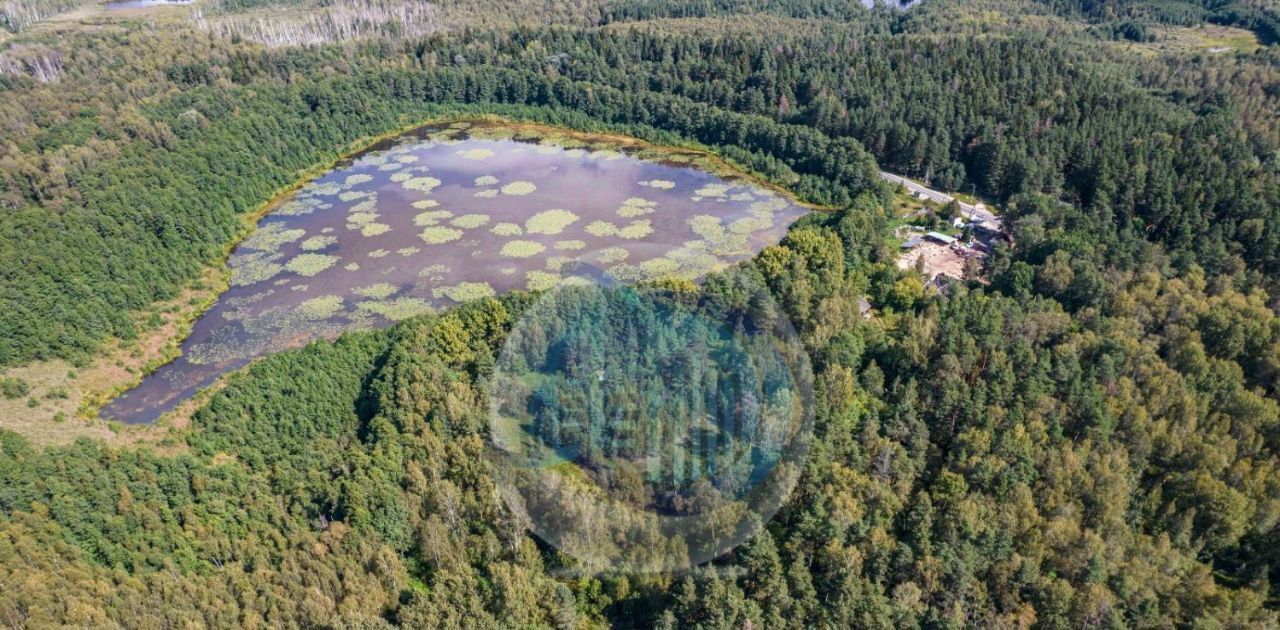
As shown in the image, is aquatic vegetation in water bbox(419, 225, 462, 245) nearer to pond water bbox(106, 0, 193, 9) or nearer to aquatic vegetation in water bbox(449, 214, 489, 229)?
aquatic vegetation in water bbox(449, 214, 489, 229)

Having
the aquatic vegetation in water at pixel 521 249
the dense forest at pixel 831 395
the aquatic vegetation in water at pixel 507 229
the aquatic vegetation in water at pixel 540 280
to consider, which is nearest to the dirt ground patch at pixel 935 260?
the dense forest at pixel 831 395

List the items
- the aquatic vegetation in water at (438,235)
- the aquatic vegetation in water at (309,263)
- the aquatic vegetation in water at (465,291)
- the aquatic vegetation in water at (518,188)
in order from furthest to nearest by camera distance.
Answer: the aquatic vegetation in water at (518,188), the aquatic vegetation in water at (438,235), the aquatic vegetation in water at (309,263), the aquatic vegetation in water at (465,291)

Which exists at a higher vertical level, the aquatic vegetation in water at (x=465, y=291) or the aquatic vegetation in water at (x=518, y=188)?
the aquatic vegetation in water at (x=518, y=188)

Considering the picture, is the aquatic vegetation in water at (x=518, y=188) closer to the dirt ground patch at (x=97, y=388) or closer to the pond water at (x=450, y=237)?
the pond water at (x=450, y=237)

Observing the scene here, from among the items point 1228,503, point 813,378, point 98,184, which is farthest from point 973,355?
point 98,184

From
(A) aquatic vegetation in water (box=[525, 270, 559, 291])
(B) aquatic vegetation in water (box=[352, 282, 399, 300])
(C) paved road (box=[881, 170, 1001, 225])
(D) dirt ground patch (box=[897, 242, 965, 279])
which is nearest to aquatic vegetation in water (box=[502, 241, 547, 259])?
(A) aquatic vegetation in water (box=[525, 270, 559, 291])

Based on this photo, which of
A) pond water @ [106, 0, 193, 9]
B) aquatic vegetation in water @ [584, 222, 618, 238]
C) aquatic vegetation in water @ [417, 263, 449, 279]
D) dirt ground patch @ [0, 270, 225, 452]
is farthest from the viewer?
pond water @ [106, 0, 193, 9]
